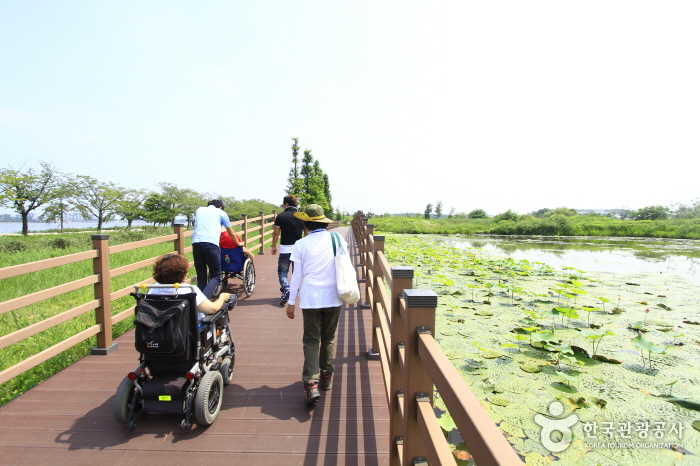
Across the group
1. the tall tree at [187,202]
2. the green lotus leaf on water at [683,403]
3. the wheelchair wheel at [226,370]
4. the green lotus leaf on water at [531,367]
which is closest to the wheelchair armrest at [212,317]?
the wheelchair wheel at [226,370]

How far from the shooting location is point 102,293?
3551mm

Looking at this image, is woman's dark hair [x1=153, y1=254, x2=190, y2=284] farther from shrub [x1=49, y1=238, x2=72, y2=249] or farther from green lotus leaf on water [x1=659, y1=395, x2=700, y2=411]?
shrub [x1=49, y1=238, x2=72, y2=249]

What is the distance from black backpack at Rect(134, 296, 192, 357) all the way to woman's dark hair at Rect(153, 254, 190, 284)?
17 cm

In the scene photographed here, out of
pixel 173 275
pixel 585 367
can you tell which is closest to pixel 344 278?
pixel 173 275

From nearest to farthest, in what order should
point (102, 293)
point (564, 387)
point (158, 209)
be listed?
1. point (564, 387)
2. point (102, 293)
3. point (158, 209)

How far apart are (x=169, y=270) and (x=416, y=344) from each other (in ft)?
5.63

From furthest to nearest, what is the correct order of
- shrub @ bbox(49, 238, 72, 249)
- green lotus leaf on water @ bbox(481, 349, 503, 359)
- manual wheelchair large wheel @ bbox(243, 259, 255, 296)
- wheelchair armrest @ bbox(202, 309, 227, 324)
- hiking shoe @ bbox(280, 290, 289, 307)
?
shrub @ bbox(49, 238, 72, 249), manual wheelchair large wheel @ bbox(243, 259, 255, 296), hiking shoe @ bbox(280, 290, 289, 307), green lotus leaf on water @ bbox(481, 349, 503, 359), wheelchair armrest @ bbox(202, 309, 227, 324)

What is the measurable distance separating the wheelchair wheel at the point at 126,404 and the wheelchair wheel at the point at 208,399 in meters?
0.41

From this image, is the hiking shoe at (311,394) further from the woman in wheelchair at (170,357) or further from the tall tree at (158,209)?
the tall tree at (158,209)

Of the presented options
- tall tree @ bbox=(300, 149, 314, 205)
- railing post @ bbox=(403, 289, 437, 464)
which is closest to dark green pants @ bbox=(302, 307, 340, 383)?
railing post @ bbox=(403, 289, 437, 464)

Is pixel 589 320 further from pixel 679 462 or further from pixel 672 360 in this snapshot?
pixel 679 462

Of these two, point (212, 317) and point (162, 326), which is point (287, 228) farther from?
point (162, 326)

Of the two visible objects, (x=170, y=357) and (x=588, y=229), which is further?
(x=588, y=229)

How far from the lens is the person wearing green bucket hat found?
104 inches
